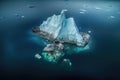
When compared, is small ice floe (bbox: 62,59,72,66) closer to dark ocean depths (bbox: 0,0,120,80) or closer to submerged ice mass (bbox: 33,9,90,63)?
dark ocean depths (bbox: 0,0,120,80)

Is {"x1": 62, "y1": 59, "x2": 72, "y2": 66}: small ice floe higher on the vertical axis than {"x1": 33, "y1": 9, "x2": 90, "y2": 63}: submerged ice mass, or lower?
lower

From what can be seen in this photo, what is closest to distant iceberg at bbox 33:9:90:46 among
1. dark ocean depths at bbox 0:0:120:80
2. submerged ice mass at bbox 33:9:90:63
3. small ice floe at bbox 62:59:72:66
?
submerged ice mass at bbox 33:9:90:63

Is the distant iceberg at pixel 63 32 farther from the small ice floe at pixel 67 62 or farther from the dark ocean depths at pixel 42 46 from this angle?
the small ice floe at pixel 67 62

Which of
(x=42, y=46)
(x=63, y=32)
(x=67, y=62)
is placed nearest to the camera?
(x=67, y=62)

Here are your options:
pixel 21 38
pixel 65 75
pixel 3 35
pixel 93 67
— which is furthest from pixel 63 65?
pixel 3 35

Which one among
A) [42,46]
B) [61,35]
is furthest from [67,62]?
[61,35]

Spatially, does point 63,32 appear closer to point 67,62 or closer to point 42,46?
point 42,46
